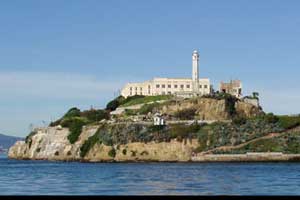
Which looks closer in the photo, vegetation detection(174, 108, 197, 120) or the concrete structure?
the concrete structure

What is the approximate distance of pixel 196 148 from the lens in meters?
160

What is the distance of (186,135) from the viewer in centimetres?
16238

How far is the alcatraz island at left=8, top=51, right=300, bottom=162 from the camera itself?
156375 millimetres

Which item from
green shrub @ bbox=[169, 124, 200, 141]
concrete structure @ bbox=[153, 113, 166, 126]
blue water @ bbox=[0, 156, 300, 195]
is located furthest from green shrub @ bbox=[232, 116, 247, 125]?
blue water @ bbox=[0, 156, 300, 195]

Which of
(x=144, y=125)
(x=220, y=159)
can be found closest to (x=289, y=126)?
(x=220, y=159)

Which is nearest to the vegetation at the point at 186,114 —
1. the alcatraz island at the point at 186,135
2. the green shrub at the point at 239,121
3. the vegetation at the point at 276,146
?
the alcatraz island at the point at 186,135

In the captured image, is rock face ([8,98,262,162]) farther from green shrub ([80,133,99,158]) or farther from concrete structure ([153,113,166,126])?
concrete structure ([153,113,166,126])

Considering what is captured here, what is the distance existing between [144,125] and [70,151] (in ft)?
A: 85.8

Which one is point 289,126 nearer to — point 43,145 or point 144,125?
point 144,125

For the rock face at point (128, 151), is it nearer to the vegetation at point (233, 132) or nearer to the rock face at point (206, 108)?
the vegetation at point (233, 132)

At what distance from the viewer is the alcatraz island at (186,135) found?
156375 mm

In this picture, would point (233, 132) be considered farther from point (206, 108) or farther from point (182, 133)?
point (206, 108)
